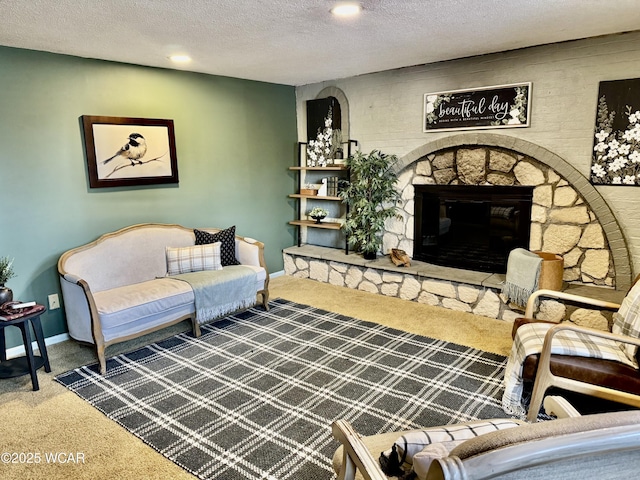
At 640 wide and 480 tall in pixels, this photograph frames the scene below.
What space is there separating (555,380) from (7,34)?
4.08 meters

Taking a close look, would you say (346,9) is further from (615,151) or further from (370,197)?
(615,151)

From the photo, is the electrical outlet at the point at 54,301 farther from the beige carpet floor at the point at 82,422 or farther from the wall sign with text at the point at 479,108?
the wall sign with text at the point at 479,108

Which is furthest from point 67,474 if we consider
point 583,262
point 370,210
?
point 583,262

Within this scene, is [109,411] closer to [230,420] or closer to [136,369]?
[136,369]

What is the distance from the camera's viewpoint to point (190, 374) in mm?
2986

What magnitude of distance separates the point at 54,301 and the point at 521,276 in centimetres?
393

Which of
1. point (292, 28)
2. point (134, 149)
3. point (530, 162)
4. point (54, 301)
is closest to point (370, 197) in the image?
point (530, 162)

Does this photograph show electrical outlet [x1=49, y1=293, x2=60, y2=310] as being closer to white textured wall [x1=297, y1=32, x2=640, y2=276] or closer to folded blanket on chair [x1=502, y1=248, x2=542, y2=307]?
white textured wall [x1=297, y1=32, x2=640, y2=276]

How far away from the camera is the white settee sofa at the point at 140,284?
10.2 feet

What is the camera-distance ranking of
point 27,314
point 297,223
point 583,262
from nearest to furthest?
point 27,314 < point 583,262 < point 297,223

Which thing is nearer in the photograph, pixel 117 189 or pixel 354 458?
pixel 354 458

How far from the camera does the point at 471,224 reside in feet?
14.1

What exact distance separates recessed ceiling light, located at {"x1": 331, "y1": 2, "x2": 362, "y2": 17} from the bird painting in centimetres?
228

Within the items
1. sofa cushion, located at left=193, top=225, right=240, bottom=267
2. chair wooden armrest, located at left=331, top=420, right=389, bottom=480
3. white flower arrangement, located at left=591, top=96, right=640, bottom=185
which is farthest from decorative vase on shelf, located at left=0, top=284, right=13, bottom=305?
white flower arrangement, located at left=591, top=96, right=640, bottom=185
